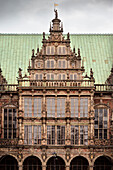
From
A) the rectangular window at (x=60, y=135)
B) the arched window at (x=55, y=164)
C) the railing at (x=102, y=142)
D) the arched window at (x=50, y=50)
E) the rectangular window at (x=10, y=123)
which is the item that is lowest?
the arched window at (x=55, y=164)

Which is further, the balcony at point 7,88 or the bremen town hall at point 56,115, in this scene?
the balcony at point 7,88

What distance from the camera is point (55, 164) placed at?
39875 mm

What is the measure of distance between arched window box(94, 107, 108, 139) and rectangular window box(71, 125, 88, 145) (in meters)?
1.97

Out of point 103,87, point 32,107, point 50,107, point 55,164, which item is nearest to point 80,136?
point 55,164

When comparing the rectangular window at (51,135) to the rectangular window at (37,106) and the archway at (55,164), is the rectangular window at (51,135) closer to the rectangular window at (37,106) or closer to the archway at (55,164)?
the rectangular window at (37,106)

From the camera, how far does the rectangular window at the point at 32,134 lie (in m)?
38.9

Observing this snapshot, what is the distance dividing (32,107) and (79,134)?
520cm

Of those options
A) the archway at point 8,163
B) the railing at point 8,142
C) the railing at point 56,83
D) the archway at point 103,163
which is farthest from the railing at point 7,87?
the archway at point 103,163

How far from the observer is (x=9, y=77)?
1679 inches

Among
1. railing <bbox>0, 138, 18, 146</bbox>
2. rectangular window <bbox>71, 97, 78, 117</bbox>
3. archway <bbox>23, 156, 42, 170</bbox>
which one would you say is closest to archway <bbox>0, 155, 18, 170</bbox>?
archway <bbox>23, 156, 42, 170</bbox>

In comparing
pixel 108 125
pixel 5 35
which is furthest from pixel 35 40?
pixel 108 125

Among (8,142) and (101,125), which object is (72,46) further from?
(8,142)

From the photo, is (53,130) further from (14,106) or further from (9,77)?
(9,77)

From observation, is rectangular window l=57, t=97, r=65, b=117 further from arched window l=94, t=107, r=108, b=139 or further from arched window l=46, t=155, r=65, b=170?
arched window l=46, t=155, r=65, b=170
